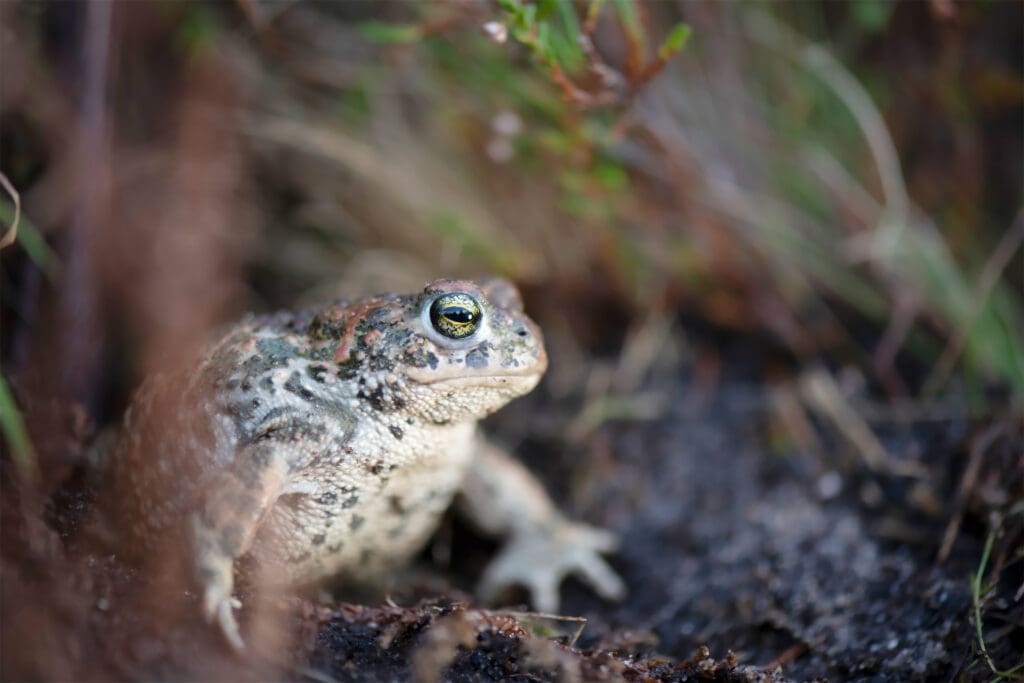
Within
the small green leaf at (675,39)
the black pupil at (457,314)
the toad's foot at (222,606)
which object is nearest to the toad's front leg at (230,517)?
the toad's foot at (222,606)

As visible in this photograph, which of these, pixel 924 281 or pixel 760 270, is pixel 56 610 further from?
pixel 924 281

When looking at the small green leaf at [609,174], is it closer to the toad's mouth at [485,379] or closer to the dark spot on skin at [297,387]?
the toad's mouth at [485,379]

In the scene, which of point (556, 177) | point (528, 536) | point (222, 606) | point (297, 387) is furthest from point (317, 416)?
point (556, 177)

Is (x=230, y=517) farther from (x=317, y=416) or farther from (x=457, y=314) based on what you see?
(x=457, y=314)

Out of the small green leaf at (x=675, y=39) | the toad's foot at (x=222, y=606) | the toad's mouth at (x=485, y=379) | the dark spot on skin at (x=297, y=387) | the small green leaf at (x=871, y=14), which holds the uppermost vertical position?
the small green leaf at (x=871, y=14)

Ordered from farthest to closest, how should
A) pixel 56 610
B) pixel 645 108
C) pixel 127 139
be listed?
pixel 127 139 → pixel 645 108 → pixel 56 610

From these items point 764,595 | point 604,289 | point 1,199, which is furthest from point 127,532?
point 604,289

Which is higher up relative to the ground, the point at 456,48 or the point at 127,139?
the point at 456,48

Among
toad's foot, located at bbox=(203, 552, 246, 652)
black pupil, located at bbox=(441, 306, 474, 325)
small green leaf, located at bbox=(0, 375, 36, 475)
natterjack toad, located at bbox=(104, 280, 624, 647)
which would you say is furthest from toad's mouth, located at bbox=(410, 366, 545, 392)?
small green leaf, located at bbox=(0, 375, 36, 475)
